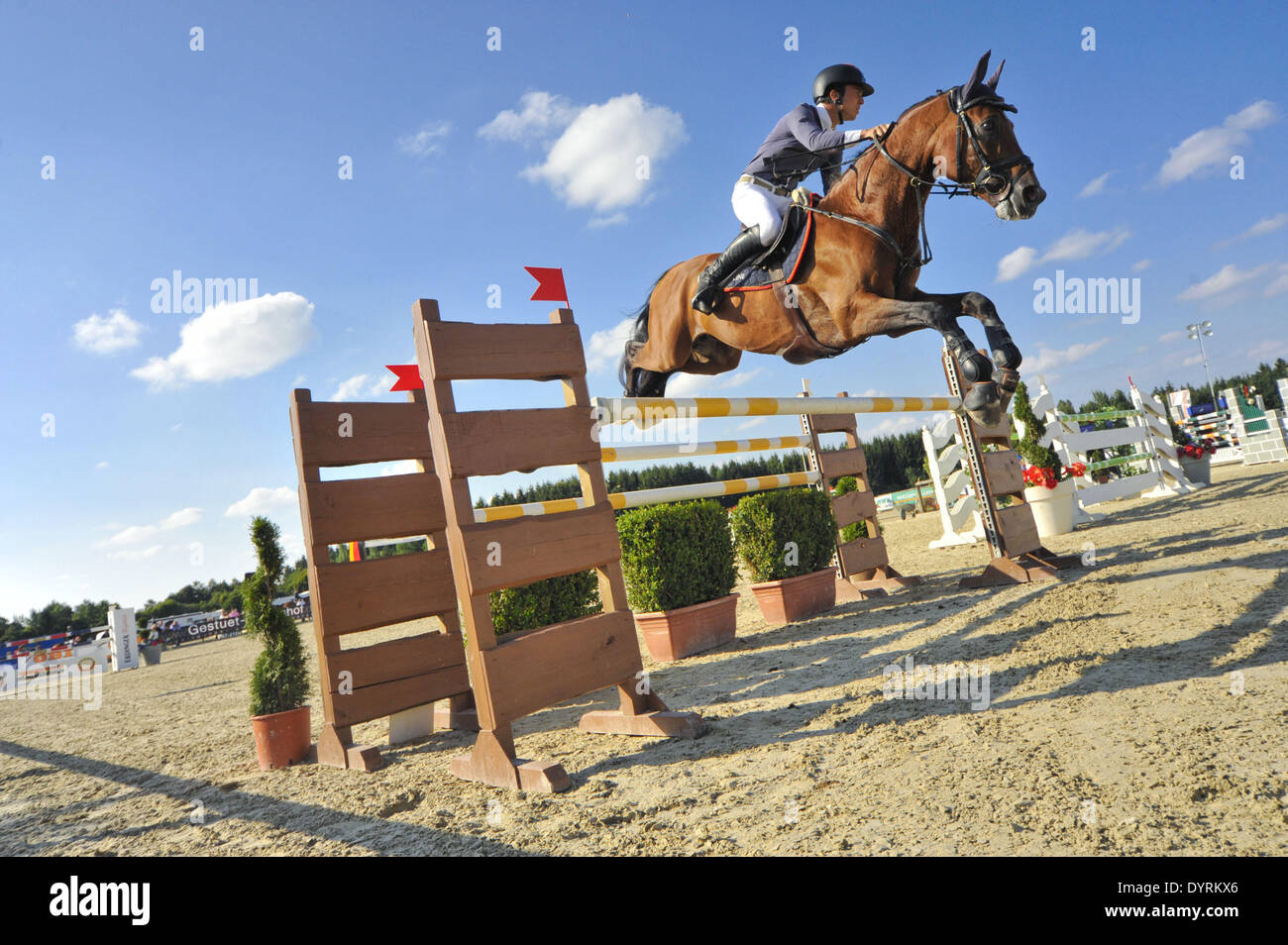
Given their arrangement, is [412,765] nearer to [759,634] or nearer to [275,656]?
[275,656]

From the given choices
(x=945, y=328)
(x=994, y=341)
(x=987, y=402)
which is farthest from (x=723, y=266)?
(x=987, y=402)

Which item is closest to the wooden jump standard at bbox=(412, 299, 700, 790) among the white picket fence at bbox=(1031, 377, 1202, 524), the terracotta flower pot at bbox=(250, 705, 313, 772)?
the terracotta flower pot at bbox=(250, 705, 313, 772)

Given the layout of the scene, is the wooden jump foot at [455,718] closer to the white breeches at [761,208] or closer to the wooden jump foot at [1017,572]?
the white breeches at [761,208]

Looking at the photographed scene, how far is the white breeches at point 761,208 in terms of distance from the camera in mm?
3230

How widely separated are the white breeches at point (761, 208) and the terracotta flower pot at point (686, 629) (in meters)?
2.26

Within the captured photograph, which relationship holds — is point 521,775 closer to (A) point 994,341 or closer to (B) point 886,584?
(A) point 994,341

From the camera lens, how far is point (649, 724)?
2.64 metres

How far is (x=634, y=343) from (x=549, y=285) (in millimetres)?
1286

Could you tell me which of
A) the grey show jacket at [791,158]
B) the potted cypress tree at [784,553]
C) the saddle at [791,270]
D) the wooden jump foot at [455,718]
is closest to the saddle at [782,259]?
the saddle at [791,270]

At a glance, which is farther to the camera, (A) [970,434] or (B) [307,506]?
(A) [970,434]
